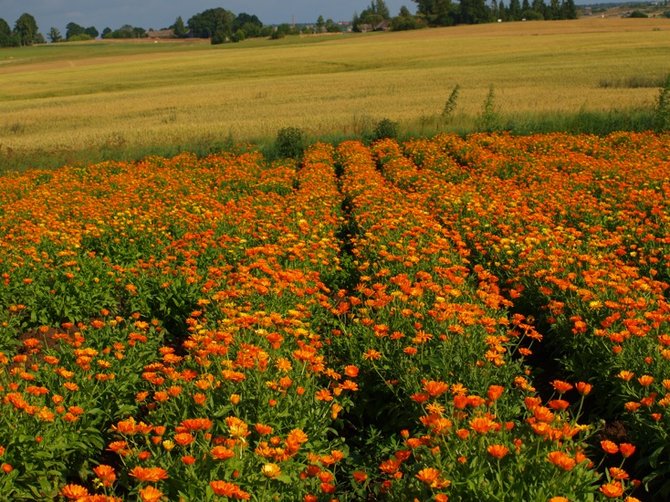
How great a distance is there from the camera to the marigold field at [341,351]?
2.90 metres

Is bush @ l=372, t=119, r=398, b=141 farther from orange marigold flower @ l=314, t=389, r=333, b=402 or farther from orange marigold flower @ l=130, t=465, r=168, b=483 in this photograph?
orange marigold flower @ l=130, t=465, r=168, b=483

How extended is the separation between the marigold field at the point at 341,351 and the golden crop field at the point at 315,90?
12718mm

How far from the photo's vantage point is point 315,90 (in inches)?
1417

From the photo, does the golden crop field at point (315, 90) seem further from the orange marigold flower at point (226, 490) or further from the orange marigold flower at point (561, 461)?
the orange marigold flower at point (561, 461)

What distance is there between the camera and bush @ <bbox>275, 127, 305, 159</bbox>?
60.8 ft

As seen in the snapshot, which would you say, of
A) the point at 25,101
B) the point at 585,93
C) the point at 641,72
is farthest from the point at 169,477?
the point at 25,101

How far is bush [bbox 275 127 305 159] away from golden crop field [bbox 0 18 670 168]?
7.12ft

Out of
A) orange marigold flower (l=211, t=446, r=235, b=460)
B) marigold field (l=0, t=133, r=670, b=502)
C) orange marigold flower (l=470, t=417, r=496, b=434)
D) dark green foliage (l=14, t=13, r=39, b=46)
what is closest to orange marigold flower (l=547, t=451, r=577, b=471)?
marigold field (l=0, t=133, r=670, b=502)

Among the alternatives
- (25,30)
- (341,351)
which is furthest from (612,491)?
(25,30)

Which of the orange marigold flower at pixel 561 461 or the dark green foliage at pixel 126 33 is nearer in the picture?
the orange marigold flower at pixel 561 461

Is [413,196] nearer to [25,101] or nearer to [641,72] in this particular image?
[641,72]

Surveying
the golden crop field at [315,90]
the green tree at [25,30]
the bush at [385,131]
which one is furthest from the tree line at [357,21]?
the bush at [385,131]

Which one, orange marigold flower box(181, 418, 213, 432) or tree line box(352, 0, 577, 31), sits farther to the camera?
tree line box(352, 0, 577, 31)

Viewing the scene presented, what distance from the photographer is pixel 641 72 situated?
32.8 m
